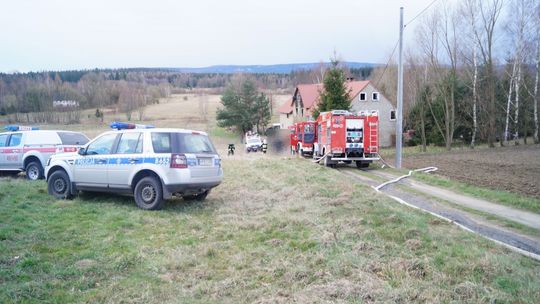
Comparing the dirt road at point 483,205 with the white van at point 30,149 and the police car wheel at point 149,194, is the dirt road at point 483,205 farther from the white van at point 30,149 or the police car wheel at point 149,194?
the white van at point 30,149

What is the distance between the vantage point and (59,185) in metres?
11.1

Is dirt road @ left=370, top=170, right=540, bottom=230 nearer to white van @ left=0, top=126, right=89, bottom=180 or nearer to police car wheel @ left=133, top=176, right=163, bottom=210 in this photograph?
police car wheel @ left=133, top=176, right=163, bottom=210

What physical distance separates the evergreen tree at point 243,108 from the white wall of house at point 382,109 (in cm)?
1430

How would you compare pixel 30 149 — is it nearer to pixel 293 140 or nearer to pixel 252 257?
pixel 252 257

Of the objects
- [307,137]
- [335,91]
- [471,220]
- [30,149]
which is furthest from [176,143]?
[335,91]

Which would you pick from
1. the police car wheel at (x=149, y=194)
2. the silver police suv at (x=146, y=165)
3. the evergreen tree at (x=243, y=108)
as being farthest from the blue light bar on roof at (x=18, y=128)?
the evergreen tree at (x=243, y=108)

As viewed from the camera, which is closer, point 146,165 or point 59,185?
point 146,165

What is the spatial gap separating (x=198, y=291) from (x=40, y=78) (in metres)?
119

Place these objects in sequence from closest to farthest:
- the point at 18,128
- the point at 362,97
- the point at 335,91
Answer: the point at 18,128 < the point at 335,91 < the point at 362,97

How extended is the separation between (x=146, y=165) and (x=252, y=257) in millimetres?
4575

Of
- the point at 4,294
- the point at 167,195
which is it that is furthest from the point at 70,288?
the point at 167,195

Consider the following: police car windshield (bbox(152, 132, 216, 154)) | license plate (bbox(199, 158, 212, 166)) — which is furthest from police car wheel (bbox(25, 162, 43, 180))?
license plate (bbox(199, 158, 212, 166))

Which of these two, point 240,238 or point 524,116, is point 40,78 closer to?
point 524,116

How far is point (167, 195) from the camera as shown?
9492mm
